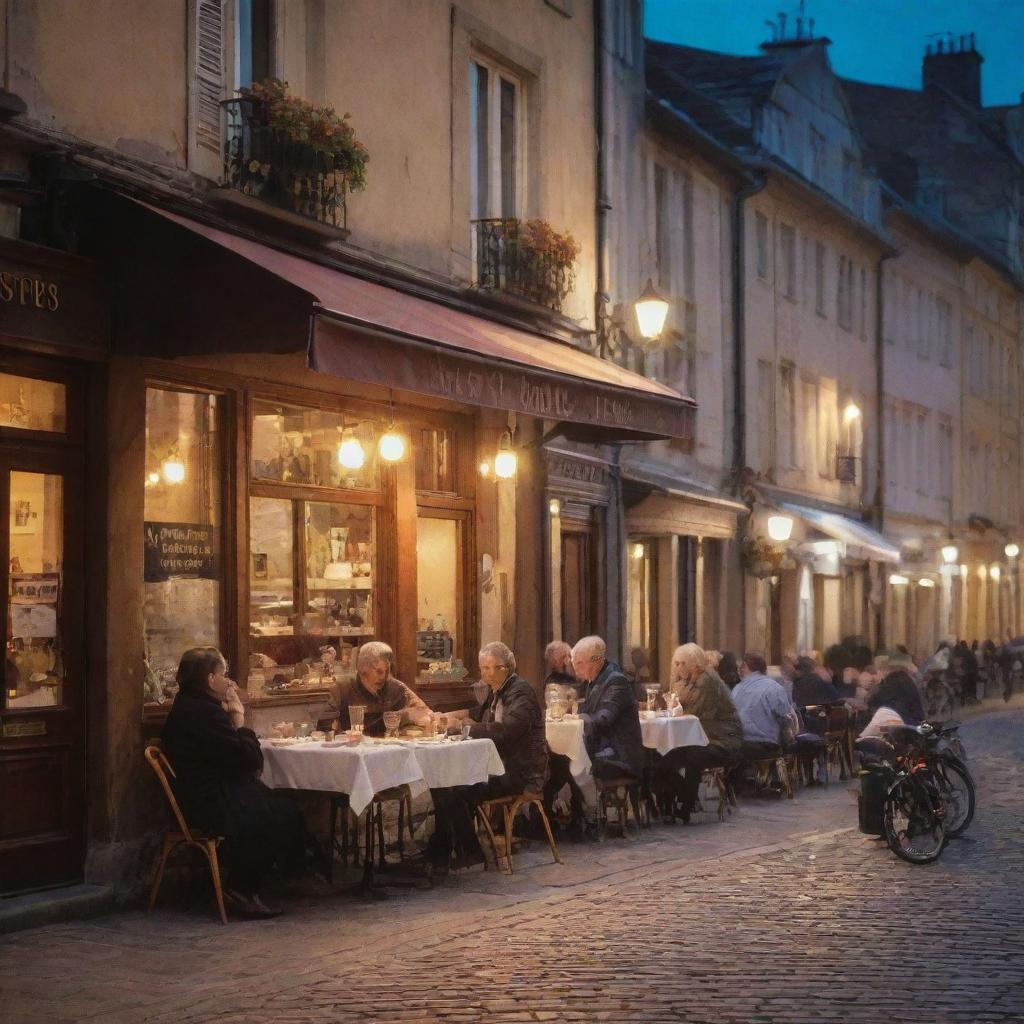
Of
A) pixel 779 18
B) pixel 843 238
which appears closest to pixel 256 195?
pixel 843 238

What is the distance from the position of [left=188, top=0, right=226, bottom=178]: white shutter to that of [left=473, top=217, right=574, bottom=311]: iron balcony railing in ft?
13.4

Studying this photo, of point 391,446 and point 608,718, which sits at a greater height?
point 391,446

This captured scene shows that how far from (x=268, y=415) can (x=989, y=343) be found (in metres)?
34.2

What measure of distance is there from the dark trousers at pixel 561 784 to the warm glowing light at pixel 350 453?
260 cm

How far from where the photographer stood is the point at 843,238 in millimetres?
32000

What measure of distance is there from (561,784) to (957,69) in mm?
43737

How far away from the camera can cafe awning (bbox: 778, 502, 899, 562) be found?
89.2 feet

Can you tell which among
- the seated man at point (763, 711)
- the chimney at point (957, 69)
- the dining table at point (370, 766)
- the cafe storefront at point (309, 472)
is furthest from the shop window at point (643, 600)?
the chimney at point (957, 69)

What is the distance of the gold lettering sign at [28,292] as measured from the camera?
33.7 feet

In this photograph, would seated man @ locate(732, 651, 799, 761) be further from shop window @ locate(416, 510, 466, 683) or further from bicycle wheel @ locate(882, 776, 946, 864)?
bicycle wheel @ locate(882, 776, 946, 864)

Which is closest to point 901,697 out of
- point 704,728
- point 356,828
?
point 704,728

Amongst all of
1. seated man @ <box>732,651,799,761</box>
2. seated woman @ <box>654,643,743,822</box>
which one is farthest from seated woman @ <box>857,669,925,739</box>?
seated man @ <box>732,651,799,761</box>

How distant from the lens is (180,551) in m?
12.0

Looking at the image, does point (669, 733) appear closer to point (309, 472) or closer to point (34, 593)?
point (309, 472)
